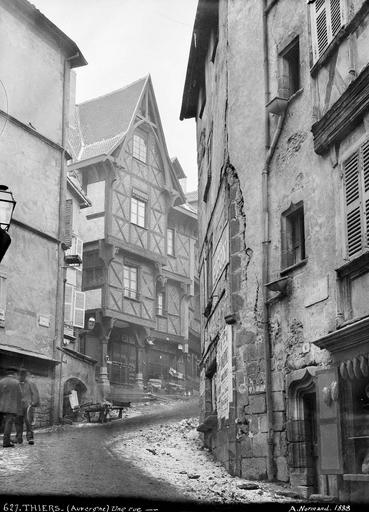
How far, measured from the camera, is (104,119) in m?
30.2

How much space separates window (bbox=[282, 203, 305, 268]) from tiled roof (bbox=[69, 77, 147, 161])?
1832 centimetres

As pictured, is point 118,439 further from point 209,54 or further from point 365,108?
point 365,108

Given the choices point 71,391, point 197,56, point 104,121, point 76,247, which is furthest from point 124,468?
point 104,121

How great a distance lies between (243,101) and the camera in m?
13.3

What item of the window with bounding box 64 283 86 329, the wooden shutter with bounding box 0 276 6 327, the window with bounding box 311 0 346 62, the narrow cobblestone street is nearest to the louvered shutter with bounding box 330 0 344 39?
the window with bounding box 311 0 346 62

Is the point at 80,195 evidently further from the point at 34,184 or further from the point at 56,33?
the point at 56,33

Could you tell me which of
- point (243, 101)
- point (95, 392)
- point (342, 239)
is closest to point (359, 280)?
point (342, 239)

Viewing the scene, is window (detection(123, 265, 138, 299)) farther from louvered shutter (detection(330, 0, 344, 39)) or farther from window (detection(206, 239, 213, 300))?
louvered shutter (detection(330, 0, 344, 39))

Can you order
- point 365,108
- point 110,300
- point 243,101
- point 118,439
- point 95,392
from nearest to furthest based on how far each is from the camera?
point 365,108
point 243,101
point 118,439
point 95,392
point 110,300

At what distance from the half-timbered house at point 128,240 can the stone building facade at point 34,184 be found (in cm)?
643

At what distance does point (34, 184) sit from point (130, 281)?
33.2ft

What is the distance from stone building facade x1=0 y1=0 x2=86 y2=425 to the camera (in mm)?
20312

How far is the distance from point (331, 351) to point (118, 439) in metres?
8.42

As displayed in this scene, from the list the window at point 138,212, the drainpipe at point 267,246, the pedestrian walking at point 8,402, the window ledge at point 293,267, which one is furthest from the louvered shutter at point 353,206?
the window at point 138,212
